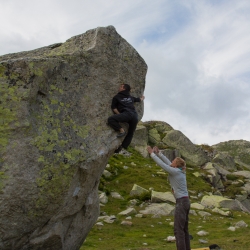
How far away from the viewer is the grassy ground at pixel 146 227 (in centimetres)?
1691

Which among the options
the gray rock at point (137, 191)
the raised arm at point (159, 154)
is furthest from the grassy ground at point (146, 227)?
the raised arm at point (159, 154)

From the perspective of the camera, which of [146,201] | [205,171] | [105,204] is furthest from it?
[205,171]

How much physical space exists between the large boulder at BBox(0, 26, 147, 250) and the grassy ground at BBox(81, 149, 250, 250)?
4.60 m

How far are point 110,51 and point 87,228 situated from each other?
669cm

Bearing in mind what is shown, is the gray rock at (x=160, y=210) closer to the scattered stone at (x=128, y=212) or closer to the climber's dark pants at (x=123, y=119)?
the scattered stone at (x=128, y=212)

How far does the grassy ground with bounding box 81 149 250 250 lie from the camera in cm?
1691

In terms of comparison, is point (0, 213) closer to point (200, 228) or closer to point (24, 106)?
point (24, 106)

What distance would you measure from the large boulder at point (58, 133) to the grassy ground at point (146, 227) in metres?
4.60

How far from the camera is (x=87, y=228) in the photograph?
13742mm

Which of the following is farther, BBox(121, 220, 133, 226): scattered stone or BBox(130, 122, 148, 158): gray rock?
BBox(130, 122, 148, 158): gray rock

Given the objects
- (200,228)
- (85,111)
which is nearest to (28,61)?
(85,111)

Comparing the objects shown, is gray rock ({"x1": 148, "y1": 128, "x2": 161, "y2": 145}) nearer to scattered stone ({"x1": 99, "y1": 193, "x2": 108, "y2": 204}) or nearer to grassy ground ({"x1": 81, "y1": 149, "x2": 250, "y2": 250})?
grassy ground ({"x1": 81, "y1": 149, "x2": 250, "y2": 250})

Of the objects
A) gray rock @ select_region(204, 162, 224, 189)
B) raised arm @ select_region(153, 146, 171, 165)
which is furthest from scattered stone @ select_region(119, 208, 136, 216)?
→ gray rock @ select_region(204, 162, 224, 189)

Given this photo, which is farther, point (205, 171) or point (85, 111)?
point (205, 171)
